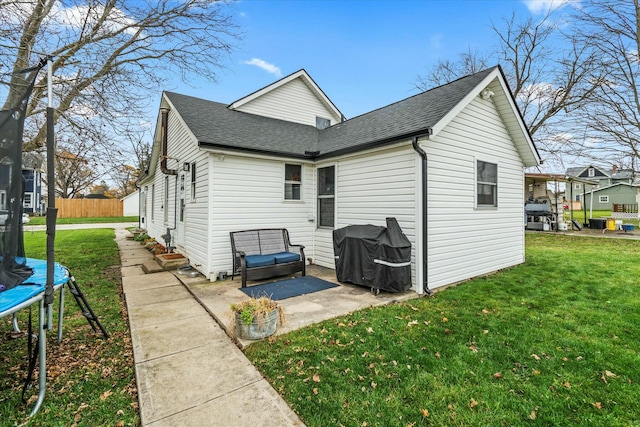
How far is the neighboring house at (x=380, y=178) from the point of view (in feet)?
18.8

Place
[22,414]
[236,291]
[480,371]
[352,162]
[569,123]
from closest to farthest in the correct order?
1. [22,414]
2. [480,371]
3. [236,291]
4. [352,162]
5. [569,123]

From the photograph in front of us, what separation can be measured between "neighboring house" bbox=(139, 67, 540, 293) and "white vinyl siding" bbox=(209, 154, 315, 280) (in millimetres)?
24

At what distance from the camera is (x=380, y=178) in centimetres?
619

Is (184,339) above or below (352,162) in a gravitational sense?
below

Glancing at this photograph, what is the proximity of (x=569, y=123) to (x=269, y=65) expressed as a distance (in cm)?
1459

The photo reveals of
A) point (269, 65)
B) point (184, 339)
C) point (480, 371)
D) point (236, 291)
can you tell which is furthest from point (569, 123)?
point (184, 339)

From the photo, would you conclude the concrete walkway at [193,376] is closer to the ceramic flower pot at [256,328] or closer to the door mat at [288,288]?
the ceramic flower pot at [256,328]

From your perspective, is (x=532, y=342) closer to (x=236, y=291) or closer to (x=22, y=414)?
(x=236, y=291)

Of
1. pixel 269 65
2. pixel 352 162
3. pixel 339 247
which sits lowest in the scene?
pixel 339 247

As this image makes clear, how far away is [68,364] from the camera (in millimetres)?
3137

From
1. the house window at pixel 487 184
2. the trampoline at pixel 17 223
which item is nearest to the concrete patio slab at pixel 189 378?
the trampoline at pixel 17 223

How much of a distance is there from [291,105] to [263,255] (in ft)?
21.9

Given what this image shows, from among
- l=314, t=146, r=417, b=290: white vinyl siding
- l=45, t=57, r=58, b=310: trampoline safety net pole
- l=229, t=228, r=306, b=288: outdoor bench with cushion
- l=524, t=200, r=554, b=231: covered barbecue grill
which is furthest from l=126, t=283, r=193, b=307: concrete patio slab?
l=524, t=200, r=554, b=231: covered barbecue grill

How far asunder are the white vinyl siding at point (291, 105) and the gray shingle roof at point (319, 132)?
1.40 feet
